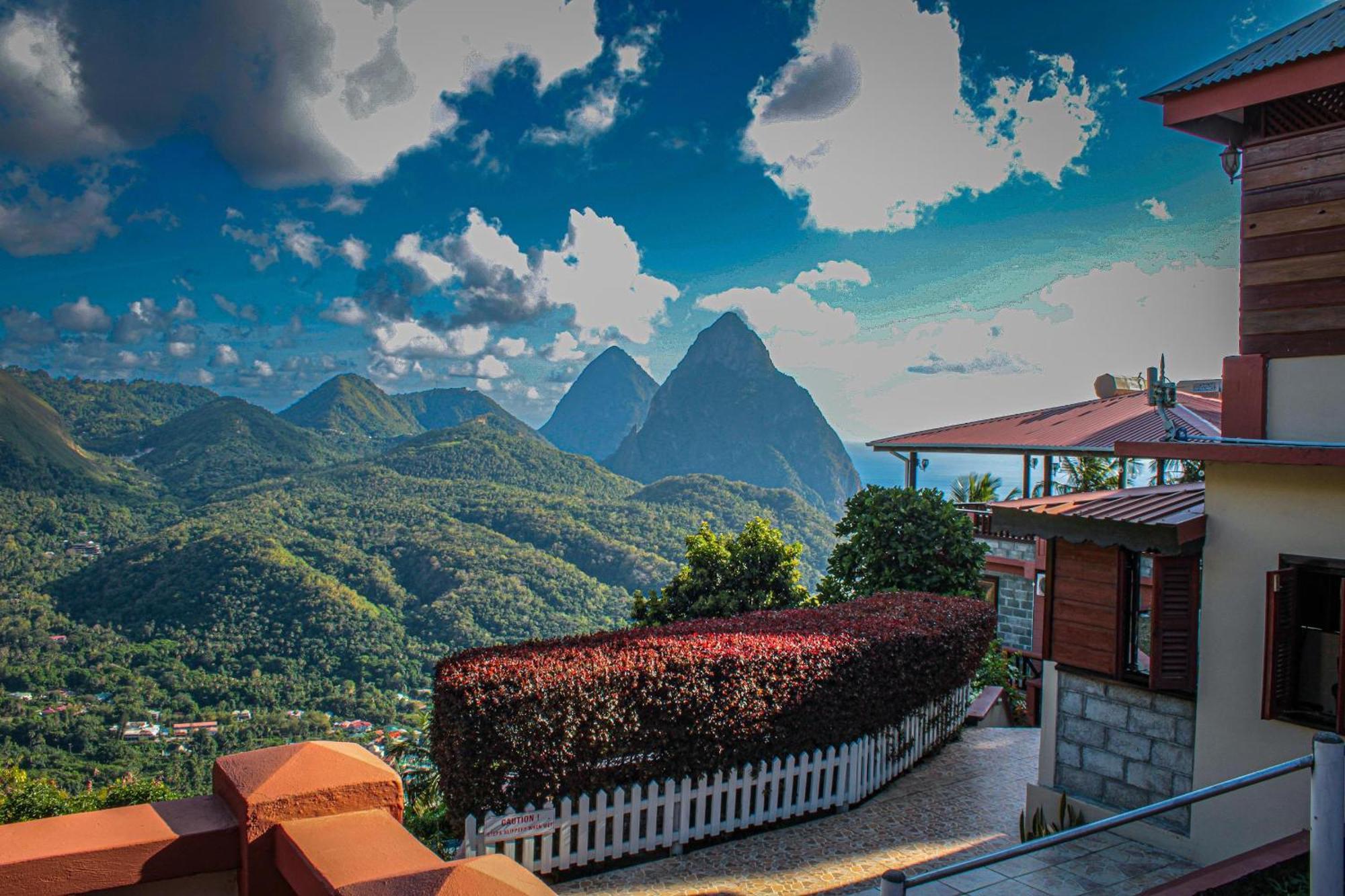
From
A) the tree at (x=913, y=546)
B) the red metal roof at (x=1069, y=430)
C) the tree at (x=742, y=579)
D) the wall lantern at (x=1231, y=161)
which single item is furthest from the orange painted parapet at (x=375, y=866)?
the red metal roof at (x=1069, y=430)

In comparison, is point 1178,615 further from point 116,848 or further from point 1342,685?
point 116,848

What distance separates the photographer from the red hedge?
248 inches

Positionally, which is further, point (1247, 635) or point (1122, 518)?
point (1122, 518)

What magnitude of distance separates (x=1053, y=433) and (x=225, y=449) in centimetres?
11951

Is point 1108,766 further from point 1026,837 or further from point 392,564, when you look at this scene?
point 392,564

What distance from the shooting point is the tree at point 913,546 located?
1376 centimetres

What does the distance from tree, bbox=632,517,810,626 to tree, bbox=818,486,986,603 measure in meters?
1.13

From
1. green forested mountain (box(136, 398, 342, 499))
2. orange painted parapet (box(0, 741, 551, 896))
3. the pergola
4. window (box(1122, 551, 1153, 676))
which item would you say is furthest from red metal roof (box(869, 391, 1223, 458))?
green forested mountain (box(136, 398, 342, 499))

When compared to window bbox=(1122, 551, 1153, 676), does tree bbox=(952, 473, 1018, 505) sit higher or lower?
higher

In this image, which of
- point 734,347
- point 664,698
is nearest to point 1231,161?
point 664,698

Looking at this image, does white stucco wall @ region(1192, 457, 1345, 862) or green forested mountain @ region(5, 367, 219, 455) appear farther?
green forested mountain @ region(5, 367, 219, 455)

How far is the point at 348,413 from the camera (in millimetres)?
179000

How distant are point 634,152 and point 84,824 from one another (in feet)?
219

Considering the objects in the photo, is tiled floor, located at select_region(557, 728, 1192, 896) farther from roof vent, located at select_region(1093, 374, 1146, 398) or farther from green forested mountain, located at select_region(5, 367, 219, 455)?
green forested mountain, located at select_region(5, 367, 219, 455)
